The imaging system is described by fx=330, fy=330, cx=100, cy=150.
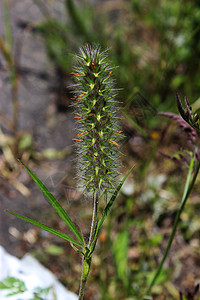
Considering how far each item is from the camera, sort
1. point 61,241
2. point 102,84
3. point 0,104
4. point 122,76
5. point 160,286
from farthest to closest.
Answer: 1. point 0,104
2. point 122,76
3. point 61,241
4. point 160,286
5. point 102,84

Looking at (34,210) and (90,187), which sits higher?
(90,187)

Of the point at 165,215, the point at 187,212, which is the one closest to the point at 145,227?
the point at 165,215

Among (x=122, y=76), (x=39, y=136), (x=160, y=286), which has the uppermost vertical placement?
(x=122, y=76)

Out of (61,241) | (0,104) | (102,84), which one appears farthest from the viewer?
(0,104)

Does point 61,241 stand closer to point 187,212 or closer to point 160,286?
point 160,286

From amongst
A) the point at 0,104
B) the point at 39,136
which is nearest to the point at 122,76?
the point at 39,136

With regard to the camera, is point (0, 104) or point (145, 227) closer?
point (145, 227)
